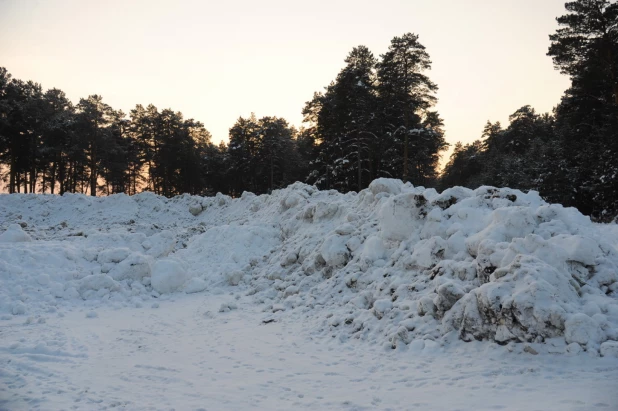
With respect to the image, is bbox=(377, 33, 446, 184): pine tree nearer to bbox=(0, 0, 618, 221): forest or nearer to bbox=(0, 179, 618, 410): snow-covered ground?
bbox=(0, 0, 618, 221): forest

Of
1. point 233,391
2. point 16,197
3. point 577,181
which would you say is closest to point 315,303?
point 233,391

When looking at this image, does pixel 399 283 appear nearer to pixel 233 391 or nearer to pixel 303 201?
pixel 233 391

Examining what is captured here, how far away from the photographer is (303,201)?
18.1 metres

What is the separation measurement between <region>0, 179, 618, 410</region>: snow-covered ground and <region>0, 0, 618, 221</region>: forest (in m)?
16.6

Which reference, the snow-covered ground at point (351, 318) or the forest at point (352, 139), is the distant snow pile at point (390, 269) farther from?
the forest at point (352, 139)

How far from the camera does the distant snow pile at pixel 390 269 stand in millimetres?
6012

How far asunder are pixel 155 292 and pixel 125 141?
139ft

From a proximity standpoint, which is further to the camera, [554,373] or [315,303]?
[315,303]

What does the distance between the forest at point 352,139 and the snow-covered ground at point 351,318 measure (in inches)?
652

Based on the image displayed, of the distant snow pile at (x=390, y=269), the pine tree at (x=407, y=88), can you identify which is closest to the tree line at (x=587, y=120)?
the pine tree at (x=407, y=88)

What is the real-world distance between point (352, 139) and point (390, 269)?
24.7 meters

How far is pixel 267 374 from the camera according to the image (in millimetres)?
5891

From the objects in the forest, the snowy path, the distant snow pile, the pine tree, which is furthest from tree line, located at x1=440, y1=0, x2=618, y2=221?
the snowy path

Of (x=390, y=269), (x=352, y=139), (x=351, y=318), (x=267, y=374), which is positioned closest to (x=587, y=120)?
(x=352, y=139)
